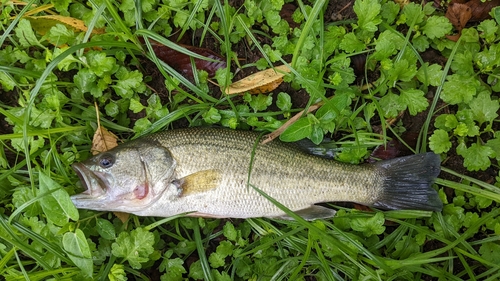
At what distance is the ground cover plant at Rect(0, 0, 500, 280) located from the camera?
9.45ft

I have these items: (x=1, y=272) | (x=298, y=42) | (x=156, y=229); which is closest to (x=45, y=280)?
(x=1, y=272)

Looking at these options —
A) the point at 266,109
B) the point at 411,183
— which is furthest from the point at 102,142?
the point at 411,183

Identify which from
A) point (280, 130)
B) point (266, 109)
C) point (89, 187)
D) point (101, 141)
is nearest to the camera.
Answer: point (89, 187)

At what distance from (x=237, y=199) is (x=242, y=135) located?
0.48 m

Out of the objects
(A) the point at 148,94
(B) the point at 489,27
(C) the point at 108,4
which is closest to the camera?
(C) the point at 108,4

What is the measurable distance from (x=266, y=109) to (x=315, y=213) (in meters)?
0.91

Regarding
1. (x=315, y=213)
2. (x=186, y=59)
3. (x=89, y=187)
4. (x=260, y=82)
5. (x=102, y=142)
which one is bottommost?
(x=315, y=213)

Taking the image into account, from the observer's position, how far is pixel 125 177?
270 centimetres

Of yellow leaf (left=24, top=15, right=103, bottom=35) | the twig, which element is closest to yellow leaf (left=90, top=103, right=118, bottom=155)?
yellow leaf (left=24, top=15, right=103, bottom=35)

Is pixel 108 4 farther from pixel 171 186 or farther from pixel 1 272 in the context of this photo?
pixel 1 272

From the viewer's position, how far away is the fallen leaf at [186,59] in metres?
3.07

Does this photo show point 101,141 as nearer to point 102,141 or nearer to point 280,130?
point 102,141

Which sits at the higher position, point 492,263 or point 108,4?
point 108,4

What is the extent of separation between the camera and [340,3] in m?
3.14
